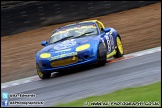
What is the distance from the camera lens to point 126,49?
15000 mm

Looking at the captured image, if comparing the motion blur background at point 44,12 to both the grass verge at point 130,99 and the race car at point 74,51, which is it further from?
the grass verge at point 130,99

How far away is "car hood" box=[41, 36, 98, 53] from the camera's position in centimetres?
1144

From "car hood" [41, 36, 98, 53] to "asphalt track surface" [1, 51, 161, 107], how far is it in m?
0.61

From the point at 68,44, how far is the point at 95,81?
90.9 inches

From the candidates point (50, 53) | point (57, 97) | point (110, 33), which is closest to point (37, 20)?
point (110, 33)

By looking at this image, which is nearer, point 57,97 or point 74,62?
point 57,97

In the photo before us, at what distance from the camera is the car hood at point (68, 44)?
11442mm

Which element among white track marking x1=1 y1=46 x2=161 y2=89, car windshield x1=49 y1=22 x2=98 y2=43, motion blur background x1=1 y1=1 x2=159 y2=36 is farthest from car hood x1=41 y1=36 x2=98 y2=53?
motion blur background x1=1 y1=1 x2=159 y2=36

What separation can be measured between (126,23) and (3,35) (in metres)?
Result: 5.10

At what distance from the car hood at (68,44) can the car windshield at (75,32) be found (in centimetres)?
48

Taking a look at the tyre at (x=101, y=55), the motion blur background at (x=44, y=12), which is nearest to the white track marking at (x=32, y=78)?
the tyre at (x=101, y=55)

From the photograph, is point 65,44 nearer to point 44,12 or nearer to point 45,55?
point 45,55

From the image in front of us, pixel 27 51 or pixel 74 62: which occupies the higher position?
pixel 74 62

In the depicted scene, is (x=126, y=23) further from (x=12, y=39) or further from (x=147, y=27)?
(x=12, y=39)
